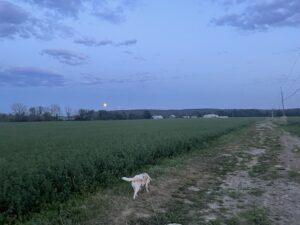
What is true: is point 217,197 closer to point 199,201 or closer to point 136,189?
point 199,201

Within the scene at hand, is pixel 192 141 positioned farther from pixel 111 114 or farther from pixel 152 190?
pixel 111 114

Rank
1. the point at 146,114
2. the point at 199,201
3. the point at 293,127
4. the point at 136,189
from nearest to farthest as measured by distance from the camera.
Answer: the point at 136,189, the point at 199,201, the point at 293,127, the point at 146,114

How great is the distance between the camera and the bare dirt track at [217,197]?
8508 millimetres

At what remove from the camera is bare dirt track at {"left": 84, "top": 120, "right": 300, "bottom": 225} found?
851 cm

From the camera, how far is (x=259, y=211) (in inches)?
358

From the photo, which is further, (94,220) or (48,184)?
(48,184)

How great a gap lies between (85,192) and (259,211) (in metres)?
4.34

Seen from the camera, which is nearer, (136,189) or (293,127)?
(136,189)

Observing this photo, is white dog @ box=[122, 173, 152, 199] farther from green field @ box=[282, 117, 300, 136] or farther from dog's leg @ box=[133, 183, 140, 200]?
green field @ box=[282, 117, 300, 136]

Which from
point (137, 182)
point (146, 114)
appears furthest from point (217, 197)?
point (146, 114)

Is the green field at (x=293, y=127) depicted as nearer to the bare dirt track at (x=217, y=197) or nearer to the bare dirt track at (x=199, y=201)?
the bare dirt track at (x=217, y=197)

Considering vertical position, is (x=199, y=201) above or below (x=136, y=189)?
below

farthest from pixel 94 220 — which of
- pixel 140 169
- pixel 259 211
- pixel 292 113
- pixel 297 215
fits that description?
pixel 292 113

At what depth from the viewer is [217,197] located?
10570mm
